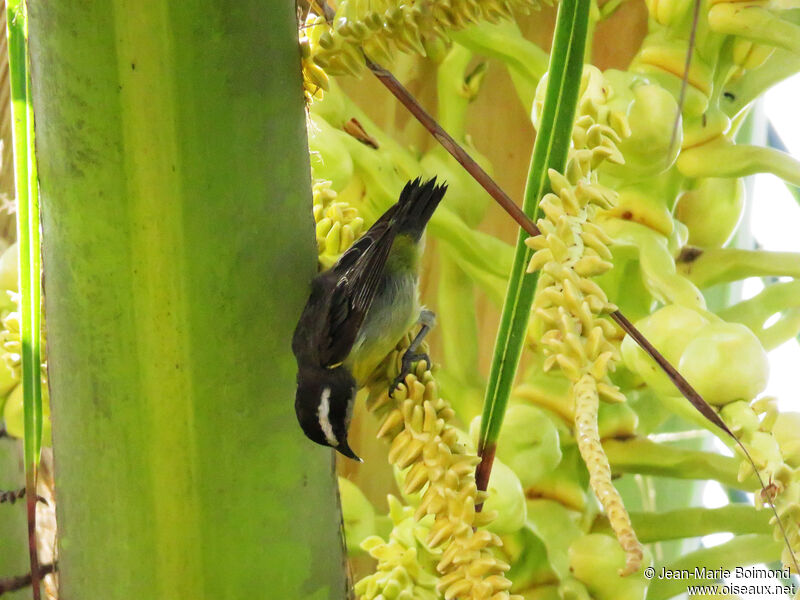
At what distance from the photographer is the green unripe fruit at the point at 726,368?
1.07 feet

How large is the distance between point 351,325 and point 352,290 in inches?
1.5

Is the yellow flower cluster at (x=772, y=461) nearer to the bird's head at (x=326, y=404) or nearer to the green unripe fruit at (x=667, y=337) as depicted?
the green unripe fruit at (x=667, y=337)

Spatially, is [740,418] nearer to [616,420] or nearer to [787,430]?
[787,430]

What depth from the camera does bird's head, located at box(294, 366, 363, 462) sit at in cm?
35

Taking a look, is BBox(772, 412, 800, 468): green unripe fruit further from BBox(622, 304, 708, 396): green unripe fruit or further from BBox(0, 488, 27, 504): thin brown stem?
BBox(0, 488, 27, 504): thin brown stem

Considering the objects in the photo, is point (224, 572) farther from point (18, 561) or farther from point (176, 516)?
point (18, 561)

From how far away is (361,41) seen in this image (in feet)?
0.96

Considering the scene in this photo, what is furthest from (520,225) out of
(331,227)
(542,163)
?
(331,227)

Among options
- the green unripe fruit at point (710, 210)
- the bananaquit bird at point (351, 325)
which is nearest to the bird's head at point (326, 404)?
the bananaquit bird at point (351, 325)

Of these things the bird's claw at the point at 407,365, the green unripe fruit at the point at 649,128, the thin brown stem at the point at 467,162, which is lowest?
the bird's claw at the point at 407,365

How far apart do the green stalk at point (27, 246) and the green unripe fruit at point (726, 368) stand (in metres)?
0.22

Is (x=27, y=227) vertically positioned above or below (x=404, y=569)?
above

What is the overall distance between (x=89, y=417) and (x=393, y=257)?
272mm

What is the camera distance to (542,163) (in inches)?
10.9
